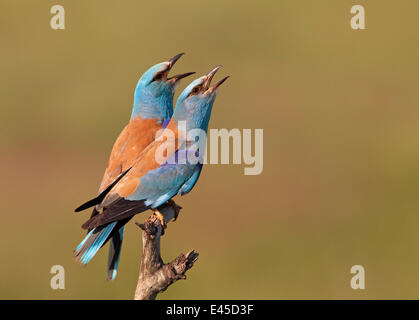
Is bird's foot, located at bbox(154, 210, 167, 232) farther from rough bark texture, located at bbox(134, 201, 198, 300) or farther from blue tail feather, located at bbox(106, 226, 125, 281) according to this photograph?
blue tail feather, located at bbox(106, 226, 125, 281)

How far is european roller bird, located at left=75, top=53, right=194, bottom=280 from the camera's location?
23.3 ft

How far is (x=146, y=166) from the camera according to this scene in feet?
21.8

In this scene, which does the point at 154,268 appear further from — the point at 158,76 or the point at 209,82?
the point at 158,76

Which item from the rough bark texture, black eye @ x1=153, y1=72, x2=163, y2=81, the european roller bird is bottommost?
the rough bark texture

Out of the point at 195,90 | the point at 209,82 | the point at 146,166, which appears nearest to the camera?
the point at 146,166

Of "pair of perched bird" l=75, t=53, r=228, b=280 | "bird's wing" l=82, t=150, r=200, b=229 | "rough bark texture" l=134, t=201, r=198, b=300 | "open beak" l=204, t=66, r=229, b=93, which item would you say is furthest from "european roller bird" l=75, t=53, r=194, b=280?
"rough bark texture" l=134, t=201, r=198, b=300

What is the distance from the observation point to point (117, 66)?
82.4ft

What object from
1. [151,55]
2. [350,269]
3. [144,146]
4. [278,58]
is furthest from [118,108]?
[144,146]

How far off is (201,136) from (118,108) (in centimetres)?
1537

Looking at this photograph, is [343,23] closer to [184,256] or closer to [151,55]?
[151,55]

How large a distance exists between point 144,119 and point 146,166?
91cm

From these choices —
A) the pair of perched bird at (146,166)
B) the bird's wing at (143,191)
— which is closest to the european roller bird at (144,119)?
the pair of perched bird at (146,166)

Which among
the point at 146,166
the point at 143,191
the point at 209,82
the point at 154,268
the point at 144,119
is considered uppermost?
the point at 209,82

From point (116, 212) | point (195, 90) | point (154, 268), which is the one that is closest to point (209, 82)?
point (195, 90)
